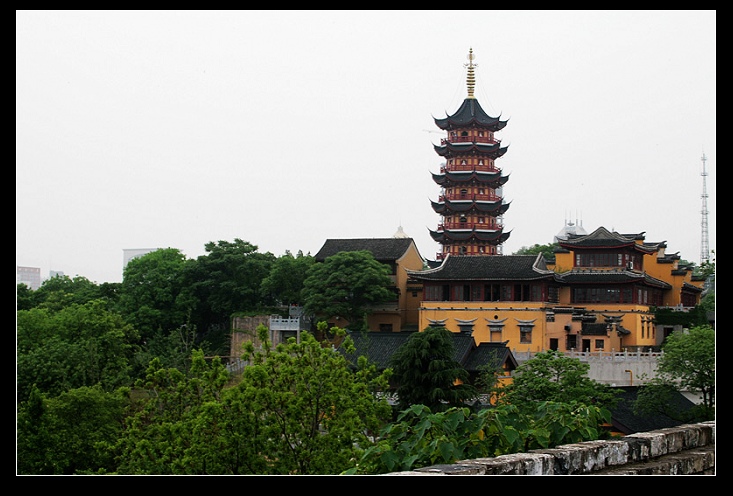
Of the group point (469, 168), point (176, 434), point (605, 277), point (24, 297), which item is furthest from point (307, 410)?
point (469, 168)

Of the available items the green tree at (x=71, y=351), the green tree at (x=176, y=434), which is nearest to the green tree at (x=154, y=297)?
the green tree at (x=71, y=351)

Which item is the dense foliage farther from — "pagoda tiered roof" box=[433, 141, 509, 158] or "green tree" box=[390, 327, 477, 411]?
"pagoda tiered roof" box=[433, 141, 509, 158]

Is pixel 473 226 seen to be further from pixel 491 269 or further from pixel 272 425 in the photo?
pixel 272 425

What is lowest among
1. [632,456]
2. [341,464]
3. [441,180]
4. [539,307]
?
[341,464]

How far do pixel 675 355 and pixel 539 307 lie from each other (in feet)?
33.8

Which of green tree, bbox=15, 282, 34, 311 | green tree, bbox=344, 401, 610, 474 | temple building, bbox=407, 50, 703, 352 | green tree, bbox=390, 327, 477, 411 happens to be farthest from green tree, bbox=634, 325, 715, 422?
green tree, bbox=15, 282, 34, 311

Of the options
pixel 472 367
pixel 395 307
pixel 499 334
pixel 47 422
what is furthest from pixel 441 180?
pixel 47 422

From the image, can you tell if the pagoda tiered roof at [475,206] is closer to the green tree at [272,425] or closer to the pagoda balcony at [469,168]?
the pagoda balcony at [469,168]

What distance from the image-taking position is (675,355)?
2652cm

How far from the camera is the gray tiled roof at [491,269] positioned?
37.0 meters

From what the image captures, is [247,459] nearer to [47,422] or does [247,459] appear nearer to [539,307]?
[47,422]

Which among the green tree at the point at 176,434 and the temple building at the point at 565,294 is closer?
the green tree at the point at 176,434

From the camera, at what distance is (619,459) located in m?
8.02

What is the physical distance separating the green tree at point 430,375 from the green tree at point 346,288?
14624 mm
